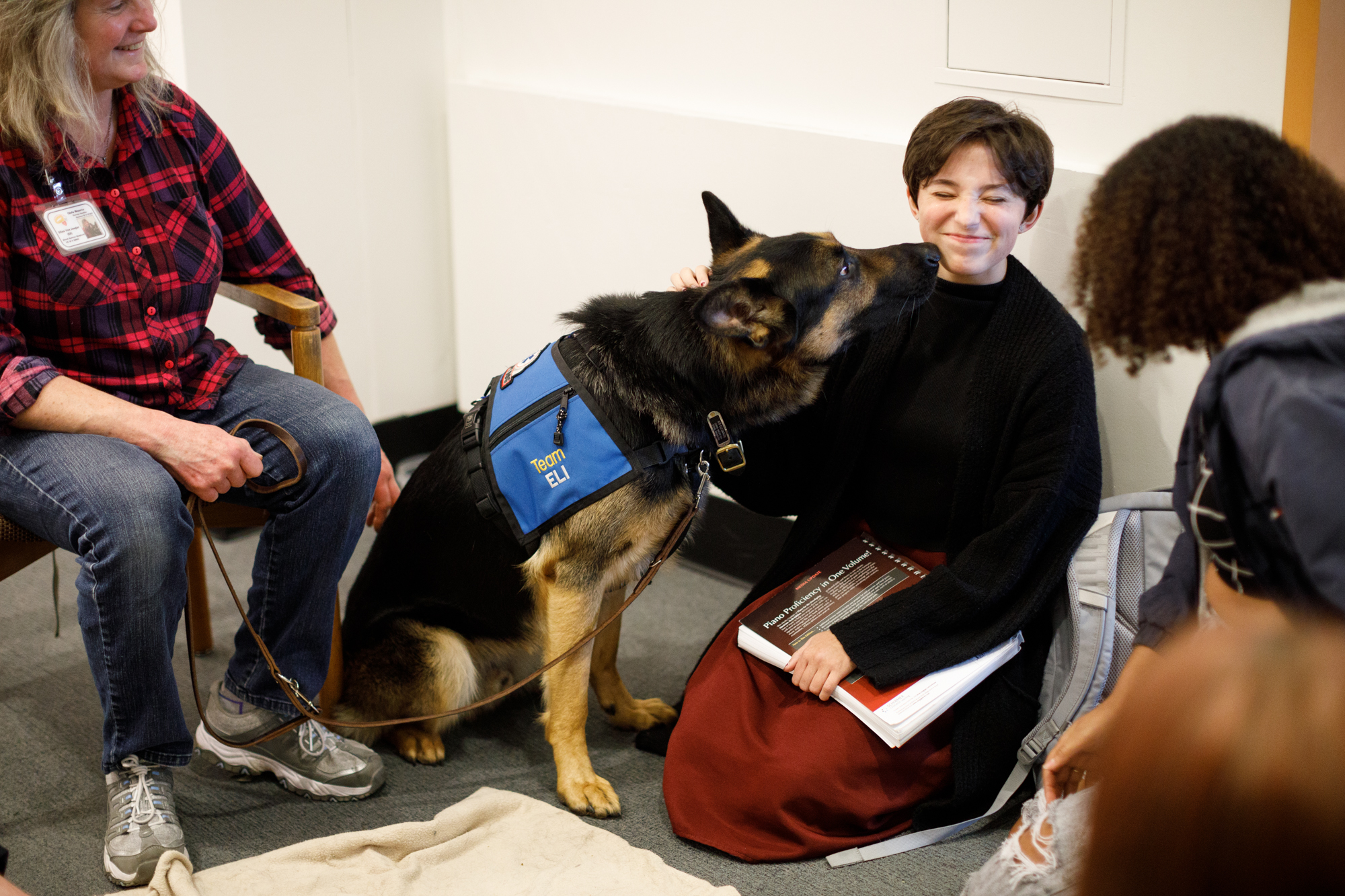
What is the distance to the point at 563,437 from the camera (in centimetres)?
196

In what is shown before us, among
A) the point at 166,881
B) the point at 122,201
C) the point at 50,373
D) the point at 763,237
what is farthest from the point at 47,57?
the point at 166,881

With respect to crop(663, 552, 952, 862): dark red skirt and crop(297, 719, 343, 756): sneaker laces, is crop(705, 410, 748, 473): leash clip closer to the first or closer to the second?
crop(663, 552, 952, 862): dark red skirt

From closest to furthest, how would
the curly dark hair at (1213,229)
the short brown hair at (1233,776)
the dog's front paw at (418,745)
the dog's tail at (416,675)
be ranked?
the short brown hair at (1233,776), the curly dark hair at (1213,229), the dog's tail at (416,675), the dog's front paw at (418,745)

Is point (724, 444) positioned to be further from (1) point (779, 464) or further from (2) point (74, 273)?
(2) point (74, 273)

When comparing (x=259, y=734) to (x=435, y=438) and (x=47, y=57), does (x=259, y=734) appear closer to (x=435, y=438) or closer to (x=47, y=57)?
(x=47, y=57)

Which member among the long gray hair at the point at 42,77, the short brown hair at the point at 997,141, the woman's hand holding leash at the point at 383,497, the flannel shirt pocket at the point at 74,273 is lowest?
the woman's hand holding leash at the point at 383,497

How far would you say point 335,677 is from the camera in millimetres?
2291

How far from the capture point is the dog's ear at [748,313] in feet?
5.97

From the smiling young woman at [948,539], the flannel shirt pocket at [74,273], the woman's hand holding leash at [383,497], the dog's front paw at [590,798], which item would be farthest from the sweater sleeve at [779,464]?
the flannel shirt pocket at [74,273]

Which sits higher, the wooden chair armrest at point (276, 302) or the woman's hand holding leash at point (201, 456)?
the wooden chair armrest at point (276, 302)

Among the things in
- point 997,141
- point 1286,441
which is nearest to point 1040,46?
point 997,141

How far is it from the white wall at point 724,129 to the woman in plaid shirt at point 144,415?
1220mm

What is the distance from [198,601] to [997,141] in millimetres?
2169

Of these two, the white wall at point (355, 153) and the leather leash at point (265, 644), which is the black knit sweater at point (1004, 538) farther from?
the white wall at point (355, 153)
